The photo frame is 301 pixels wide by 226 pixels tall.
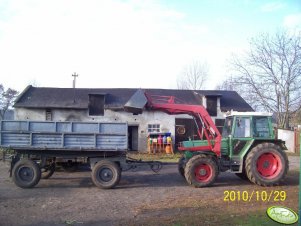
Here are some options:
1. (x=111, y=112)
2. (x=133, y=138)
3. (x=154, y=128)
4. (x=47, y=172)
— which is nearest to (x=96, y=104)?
(x=111, y=112)

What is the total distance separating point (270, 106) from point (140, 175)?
20.9 metres

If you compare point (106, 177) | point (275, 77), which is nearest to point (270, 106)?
point (275, 77)

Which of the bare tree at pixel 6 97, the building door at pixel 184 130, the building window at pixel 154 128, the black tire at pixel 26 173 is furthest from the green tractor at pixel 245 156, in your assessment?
the bare tree at pixel 6 97

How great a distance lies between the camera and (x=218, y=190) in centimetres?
1085

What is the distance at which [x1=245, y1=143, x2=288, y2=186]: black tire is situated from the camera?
11.1m

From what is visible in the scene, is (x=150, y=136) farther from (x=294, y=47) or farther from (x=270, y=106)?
(x=294, y=47)

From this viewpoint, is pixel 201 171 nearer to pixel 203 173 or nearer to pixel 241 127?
pixel 203 173

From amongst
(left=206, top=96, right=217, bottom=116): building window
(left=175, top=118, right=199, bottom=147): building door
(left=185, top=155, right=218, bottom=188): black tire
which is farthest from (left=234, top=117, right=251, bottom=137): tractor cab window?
(left=206, top=96, right=217, bottom=116): building window

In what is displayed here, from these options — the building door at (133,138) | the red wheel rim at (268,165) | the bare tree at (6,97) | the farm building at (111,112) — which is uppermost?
the bare tree at (6,97)

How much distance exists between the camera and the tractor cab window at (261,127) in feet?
38.1

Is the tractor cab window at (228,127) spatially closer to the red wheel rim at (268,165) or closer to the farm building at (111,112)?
the red wheel rim at (268,165)

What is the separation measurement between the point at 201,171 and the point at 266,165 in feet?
7.13

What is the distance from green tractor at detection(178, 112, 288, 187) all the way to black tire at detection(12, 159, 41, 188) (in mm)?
4754

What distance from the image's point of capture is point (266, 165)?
1141cm
